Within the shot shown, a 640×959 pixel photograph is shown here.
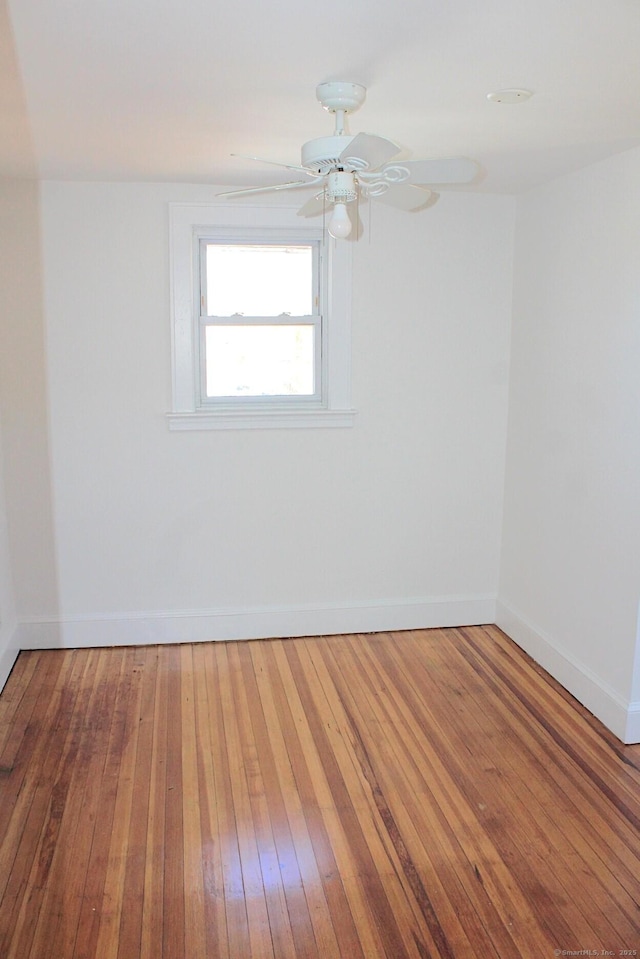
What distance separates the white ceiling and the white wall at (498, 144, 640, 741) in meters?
0.36

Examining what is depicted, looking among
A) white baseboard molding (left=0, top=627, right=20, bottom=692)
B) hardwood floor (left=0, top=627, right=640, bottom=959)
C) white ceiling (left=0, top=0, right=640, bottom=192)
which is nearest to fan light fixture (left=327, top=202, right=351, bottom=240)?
white ceiling (left=0, top=0, right=640, bottom=192)

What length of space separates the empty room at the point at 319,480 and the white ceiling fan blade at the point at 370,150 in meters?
0.03

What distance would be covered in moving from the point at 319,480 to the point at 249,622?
899mm

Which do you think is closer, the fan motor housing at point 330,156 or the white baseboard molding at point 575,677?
the fan motor housing at point 330,156

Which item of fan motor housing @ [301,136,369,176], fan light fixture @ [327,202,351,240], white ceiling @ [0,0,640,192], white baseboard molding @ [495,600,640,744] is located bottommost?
white baseboard molding @ [495,600,640,744]

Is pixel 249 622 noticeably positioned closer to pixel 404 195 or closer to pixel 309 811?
pixel 309 811

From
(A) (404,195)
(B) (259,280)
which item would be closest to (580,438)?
(A) (404,195)

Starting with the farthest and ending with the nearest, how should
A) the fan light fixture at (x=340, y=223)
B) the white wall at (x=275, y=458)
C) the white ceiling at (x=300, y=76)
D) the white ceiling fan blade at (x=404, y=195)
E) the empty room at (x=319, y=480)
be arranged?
the white wall at (x=275, y=458) → the white ceiling fan blade at (x=404, y=195) → the fan light fixture at (x=340, y=223) → the empty room at (x=319, y=480) → the white ceiling at (x=300, y=76)

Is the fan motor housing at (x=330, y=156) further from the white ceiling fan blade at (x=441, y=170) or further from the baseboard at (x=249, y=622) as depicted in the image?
the baseboard at (x=249, y=622)

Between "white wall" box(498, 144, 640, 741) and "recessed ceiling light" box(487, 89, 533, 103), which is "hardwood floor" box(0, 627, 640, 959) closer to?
"white wall" box(498, 144, 640, 741)

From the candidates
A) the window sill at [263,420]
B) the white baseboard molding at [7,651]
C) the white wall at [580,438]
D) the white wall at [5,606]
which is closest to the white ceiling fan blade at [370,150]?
the white wall at [580,438]

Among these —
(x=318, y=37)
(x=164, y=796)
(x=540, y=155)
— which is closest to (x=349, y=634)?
(x=164, y=796)

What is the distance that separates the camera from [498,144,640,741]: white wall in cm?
310

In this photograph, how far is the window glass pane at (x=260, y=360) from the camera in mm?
4031
